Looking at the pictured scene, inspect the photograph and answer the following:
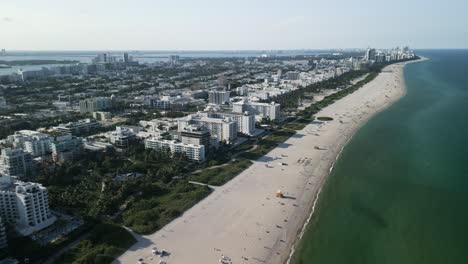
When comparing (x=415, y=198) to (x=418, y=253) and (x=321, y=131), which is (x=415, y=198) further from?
(x=321, y=131)

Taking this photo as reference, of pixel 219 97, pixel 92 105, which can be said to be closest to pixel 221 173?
pixel 219 97

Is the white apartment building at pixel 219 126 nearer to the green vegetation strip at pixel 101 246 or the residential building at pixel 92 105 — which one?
the green vegetation strip at pixel 101 246

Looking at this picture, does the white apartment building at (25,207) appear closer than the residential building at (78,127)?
Yes

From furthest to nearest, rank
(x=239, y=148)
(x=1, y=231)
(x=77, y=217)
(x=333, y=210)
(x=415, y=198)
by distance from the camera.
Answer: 1. (x=239, y=148)
2. (x=415, y=198)
3. (x=333, y=210)
4. (x=77, y=217)
5. (x=1, y=231)

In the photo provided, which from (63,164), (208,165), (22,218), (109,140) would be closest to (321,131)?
(208,165)

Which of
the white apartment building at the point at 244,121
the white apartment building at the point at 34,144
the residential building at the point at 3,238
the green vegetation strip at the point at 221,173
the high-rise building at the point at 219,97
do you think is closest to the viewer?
the residential building at the point at 3,238

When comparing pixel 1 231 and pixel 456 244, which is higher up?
pixel 1 231

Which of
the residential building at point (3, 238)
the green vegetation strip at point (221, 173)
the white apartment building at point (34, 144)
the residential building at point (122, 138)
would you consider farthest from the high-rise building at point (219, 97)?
the residential building at point (3, 238)
